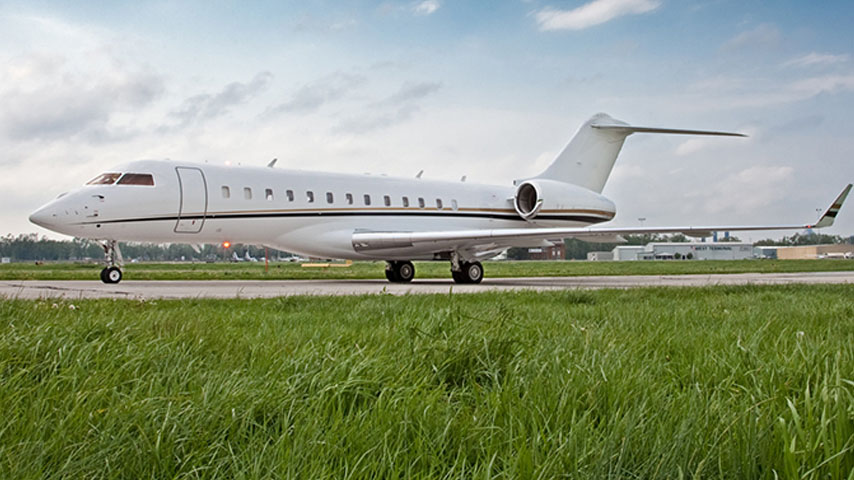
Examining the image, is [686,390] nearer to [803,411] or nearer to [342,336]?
[803,411]

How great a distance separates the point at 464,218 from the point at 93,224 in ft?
33.0

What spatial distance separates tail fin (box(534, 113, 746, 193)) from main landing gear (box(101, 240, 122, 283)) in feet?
44.0

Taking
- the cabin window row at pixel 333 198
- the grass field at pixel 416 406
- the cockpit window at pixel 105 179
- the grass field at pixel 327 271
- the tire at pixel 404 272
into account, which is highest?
the cockpit window at pixel 105 179

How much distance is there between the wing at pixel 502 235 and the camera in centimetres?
1644

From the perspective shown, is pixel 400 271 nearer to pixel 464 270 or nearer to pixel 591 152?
pixel 464 270

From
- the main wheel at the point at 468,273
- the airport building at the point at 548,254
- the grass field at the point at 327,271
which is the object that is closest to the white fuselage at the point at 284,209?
A: the main wheel at the point at 468,273

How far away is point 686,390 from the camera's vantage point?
2.40 metres

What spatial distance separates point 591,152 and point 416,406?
21423mm

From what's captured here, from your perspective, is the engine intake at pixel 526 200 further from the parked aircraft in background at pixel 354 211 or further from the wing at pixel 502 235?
the wing at pixel 502 235

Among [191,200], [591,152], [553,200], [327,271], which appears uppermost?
[591,152]

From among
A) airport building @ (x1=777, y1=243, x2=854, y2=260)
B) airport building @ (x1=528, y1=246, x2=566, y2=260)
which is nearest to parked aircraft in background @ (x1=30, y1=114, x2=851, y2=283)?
airport building @ (x1=528, y1=246, x2=566, y2=260)

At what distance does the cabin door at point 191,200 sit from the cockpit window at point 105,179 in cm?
127

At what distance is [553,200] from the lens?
64.6ft

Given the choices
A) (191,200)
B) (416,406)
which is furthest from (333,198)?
(416,406)
